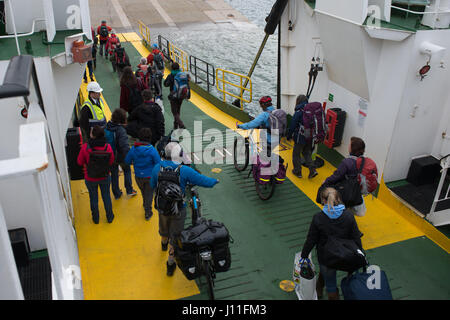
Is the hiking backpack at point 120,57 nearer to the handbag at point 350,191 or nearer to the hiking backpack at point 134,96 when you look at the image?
the hiking backpack at point 134,96

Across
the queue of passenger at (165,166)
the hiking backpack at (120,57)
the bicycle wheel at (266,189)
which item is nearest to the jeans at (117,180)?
the queue of passenger at (165,166)

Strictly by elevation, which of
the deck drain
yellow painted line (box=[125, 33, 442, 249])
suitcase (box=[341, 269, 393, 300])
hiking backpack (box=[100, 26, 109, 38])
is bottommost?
the deck drain

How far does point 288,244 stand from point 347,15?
380cm

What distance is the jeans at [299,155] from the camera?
757 centimetres

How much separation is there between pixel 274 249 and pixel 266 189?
153 cm

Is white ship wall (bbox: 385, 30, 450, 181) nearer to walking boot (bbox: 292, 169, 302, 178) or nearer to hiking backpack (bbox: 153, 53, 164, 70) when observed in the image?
walking boot (bbox: 292, 169, 302, 178)

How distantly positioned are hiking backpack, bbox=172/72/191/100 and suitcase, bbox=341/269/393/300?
5812 millimetres

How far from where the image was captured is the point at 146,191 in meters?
6.29

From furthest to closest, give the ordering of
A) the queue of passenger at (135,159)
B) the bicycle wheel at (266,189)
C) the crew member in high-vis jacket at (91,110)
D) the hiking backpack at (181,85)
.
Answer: the hiking backpack at (181,85), the bicycle wheel at (266,189), the crew member in high-vis jacket at (91,110), the queue of passenger at (135,159)

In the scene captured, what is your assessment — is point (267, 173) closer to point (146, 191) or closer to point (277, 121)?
point (277, 121)

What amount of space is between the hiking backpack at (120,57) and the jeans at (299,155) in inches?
280

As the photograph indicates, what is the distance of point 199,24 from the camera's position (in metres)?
42.3

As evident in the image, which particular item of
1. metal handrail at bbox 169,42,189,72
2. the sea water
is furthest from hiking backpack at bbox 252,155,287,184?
the sea water

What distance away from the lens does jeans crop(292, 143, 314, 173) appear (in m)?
7.57
